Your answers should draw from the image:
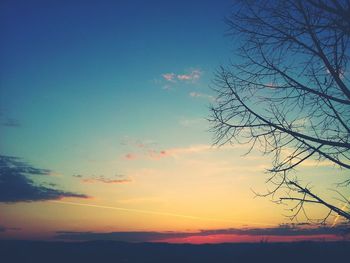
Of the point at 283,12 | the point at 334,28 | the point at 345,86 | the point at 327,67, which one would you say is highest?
the point at 283,12

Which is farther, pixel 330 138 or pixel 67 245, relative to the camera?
pixel 67 245

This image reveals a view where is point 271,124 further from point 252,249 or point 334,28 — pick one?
point 252,249

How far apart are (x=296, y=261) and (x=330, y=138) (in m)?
38.5

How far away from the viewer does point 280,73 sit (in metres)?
4.35

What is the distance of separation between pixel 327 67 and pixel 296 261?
3877cm

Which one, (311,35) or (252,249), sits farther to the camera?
(252,249)

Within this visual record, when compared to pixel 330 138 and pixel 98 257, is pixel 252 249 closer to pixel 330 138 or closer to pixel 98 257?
pixel 98 257

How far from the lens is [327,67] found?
4.08 m

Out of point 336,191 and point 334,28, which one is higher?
point 334,28

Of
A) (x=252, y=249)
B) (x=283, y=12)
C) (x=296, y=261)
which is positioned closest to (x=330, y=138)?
(x=283, y=12)

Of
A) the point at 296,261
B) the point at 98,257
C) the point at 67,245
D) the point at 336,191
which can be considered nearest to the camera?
the point at 336,191

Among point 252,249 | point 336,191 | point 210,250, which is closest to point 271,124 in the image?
point 336,191

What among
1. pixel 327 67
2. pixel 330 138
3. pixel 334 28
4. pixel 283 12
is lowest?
pixel 330 138

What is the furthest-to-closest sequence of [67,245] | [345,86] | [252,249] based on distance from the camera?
1. [67,245]
2. [252,249]
3. [345,86]
